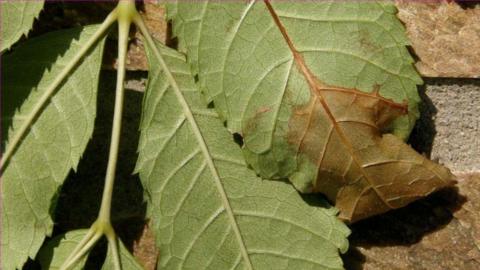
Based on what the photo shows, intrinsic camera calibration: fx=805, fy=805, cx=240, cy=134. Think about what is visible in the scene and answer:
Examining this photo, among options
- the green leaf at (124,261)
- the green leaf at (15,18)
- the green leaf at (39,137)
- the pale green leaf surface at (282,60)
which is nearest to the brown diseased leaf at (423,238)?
the pale green leaf surface at (282,60)

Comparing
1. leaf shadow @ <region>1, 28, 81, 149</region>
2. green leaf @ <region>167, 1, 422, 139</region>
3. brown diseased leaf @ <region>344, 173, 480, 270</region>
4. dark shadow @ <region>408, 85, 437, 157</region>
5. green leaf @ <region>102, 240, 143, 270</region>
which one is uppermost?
green leaf @ <region>167, 1, 422, 139</region>

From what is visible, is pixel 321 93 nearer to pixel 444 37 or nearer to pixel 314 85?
pixel 314 85

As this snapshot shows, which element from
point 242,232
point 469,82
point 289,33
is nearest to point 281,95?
point 289,33

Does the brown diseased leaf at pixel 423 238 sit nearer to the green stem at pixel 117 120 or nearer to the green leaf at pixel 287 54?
the green leaf at pixel 287 54

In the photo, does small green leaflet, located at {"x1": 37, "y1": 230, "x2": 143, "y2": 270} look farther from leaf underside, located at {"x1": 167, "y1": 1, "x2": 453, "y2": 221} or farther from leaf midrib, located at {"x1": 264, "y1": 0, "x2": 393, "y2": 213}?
leaf midrib, located at {"x1": 264, "y1": 0, "x2": 393, "y2": 213}

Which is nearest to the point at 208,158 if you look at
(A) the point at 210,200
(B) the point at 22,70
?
(A) the point at 210,200

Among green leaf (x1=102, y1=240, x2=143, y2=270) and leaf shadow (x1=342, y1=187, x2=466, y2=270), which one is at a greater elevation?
leaf shadow (x1=342, y1=187, x2=466, y2=270)

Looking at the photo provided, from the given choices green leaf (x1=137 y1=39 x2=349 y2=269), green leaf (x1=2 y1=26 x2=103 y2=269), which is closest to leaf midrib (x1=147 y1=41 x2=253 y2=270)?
green leaf (x1=137 y1=39 x2=349 y2=269)
